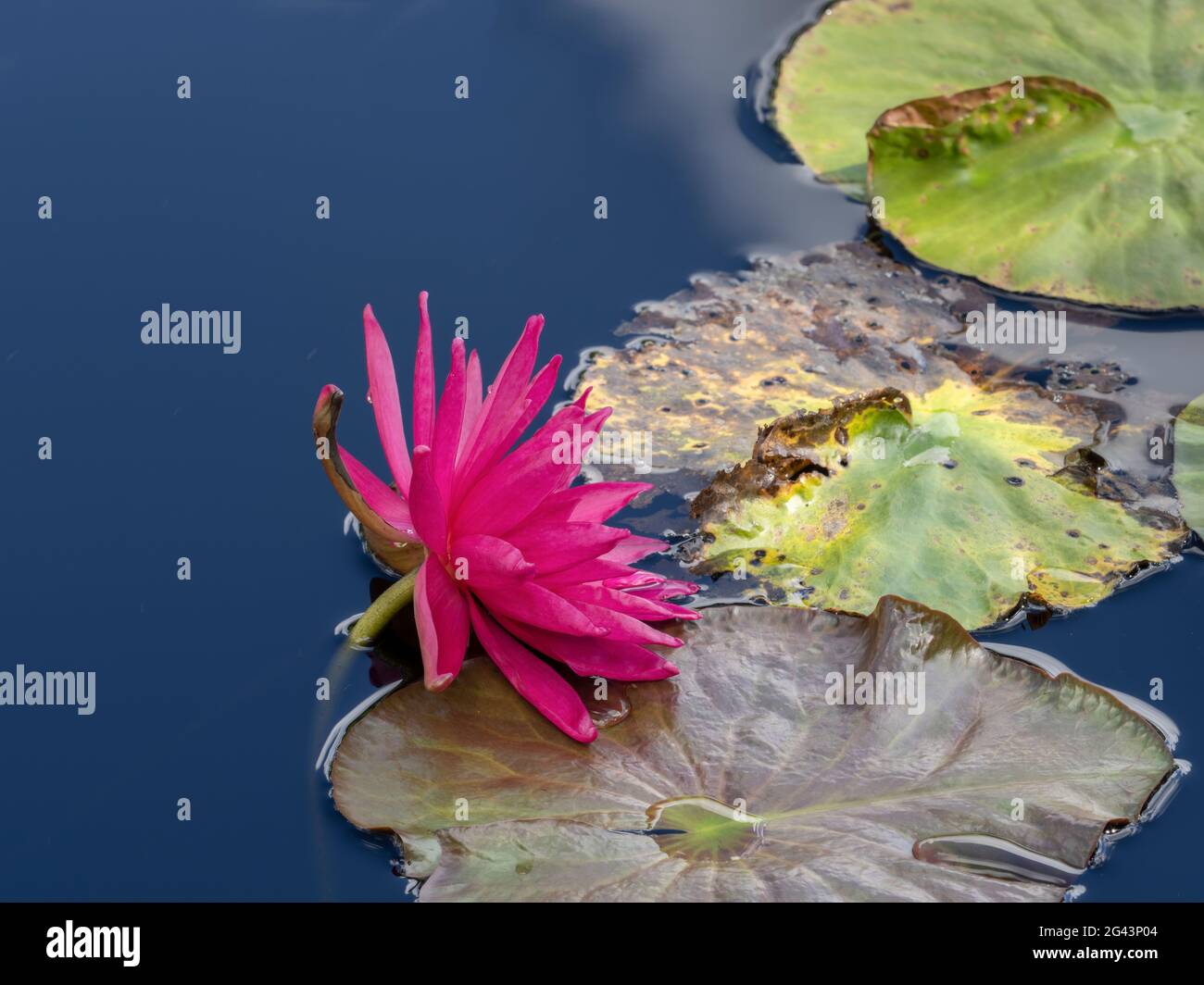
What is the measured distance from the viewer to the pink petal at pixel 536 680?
2508 mm

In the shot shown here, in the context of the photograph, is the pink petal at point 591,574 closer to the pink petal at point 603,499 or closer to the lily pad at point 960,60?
the pink petal at point 603,499

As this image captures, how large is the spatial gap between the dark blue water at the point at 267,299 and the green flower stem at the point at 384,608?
0.08 meters

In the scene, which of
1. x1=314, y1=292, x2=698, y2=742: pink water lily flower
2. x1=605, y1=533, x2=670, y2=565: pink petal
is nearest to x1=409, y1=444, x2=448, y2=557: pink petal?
x1=314, y1=292, x2=698, y2=742: pink water lily flower

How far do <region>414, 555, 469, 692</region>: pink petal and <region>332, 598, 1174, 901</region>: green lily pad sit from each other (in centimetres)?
11

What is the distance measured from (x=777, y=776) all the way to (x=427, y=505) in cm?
84

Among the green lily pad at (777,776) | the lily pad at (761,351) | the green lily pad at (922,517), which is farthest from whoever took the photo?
the lily pad at (761,351)

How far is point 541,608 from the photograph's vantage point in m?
2.50

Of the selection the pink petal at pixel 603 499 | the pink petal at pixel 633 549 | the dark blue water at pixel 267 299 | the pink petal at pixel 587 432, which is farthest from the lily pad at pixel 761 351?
the pink petal at pixel 587 432

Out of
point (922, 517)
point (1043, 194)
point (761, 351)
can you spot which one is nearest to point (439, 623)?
point (922, 517)

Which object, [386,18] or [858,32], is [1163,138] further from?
[386,18]

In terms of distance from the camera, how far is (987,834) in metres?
2.33

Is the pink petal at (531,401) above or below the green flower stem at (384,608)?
above

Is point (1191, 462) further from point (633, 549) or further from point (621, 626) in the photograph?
point (621, 626)
